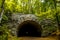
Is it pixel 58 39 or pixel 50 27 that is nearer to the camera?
pixel 58 39

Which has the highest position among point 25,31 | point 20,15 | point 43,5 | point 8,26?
point 43,5

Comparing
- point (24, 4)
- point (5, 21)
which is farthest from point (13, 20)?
point (24, 4)

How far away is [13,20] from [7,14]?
3.12 ft

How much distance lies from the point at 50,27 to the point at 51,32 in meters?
0.63

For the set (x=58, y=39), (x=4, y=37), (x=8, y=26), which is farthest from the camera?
(x=8, y=26)

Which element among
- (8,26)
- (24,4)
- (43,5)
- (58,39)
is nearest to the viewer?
(43,5)

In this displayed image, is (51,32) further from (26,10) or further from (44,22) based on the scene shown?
(26,10)

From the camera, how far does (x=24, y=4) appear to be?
22562 millimetres

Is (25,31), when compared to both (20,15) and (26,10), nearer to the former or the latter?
(26,10)

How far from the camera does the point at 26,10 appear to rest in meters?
23.1

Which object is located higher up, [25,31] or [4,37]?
[4,37]

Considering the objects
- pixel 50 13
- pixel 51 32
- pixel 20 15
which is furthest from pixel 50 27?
pixel 50 13

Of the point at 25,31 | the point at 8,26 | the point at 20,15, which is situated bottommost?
the point at 25,31

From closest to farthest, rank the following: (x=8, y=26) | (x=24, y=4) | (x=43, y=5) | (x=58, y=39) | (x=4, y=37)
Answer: (x=4, y=37)
(x=43, y=5)
(x=58, y=39)
(x=8, y=26)
(x=24, y=4)
